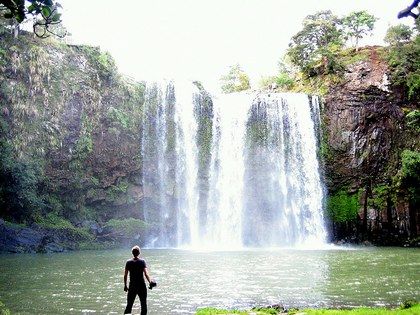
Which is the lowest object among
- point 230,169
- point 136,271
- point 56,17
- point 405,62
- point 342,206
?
point 136,271

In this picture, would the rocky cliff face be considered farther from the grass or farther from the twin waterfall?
the grass

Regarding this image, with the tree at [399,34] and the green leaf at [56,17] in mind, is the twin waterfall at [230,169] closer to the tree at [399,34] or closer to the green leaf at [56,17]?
the tree at [399,34]

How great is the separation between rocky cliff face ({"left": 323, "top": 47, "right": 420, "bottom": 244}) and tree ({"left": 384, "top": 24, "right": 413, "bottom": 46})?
1790 mm

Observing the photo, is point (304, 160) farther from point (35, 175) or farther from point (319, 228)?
point (35, 175)

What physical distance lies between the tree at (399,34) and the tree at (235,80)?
22513 mm

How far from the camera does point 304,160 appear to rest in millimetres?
32781

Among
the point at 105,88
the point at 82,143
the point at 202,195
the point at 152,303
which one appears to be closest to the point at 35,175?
the point at 82,143

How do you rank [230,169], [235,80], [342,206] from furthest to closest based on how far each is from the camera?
1. [235,80]
2. [230,169]
3. [342,206]

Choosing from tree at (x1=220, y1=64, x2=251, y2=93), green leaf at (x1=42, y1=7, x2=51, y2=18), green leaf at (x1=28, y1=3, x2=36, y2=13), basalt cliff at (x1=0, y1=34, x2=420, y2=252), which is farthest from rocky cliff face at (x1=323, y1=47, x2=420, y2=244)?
green leaf at (x1=28, y1=3, x2=36, y2=13)

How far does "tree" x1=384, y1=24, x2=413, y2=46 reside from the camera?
3234 cm

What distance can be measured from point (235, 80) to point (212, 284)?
45103 mm

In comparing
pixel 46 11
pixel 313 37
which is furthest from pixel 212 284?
pixel 313 37

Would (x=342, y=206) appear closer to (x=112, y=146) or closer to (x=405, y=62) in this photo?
(x=405, y=62)

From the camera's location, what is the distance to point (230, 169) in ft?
109
